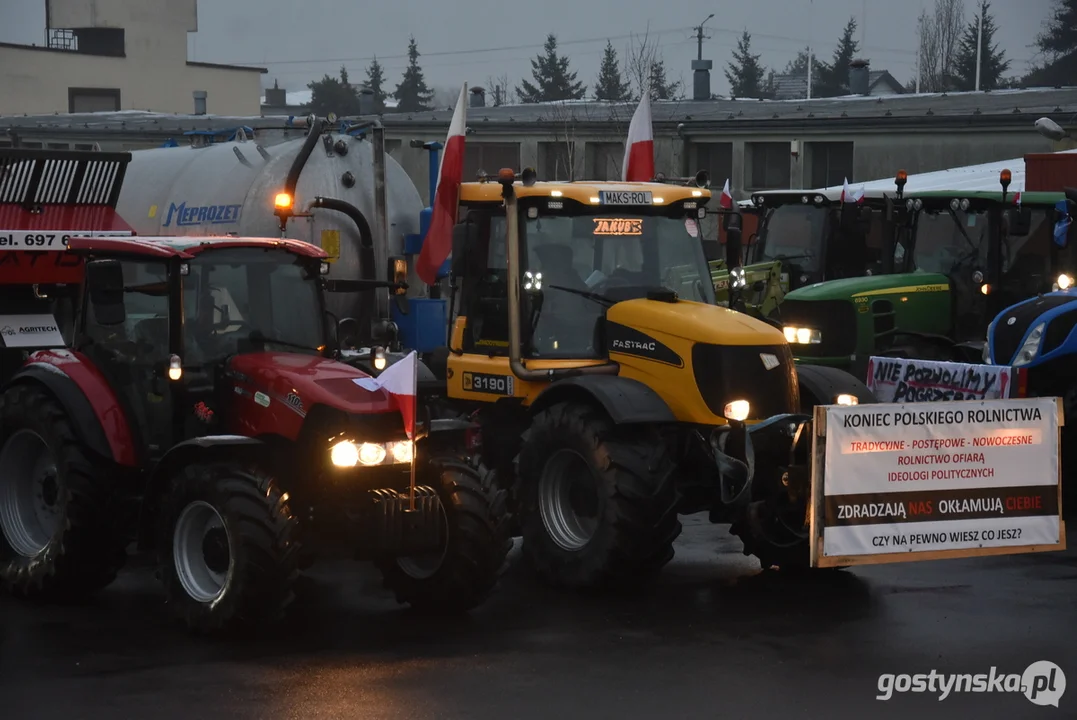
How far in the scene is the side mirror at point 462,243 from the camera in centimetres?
1041

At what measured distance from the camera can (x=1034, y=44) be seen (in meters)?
73.0

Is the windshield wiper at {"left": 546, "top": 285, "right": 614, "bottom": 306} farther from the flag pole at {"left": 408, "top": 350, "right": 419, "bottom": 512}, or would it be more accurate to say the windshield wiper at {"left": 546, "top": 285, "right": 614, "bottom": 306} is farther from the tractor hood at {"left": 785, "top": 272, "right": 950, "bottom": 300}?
the tractor hood at {"left": 785, "top": 272, "right": 950, "bottom": 300}

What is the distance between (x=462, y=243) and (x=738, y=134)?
26726mm

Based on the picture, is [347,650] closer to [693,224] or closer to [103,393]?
[103,393]

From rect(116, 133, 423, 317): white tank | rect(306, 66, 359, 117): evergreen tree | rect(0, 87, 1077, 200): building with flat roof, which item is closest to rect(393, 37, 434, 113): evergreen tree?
rect(306, 66, 359, 117): evergreen tree

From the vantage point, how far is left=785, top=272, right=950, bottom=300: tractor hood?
1459 cm

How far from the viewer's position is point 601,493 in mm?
9484

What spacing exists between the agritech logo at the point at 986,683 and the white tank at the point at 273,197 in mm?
10359

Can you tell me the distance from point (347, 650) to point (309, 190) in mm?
9385

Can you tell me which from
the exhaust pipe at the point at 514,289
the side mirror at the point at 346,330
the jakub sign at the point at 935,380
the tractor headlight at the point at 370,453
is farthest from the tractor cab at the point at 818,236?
the tractor headlight at the point at 370,453

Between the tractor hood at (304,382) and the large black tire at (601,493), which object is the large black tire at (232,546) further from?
the large black tire at (601,493)

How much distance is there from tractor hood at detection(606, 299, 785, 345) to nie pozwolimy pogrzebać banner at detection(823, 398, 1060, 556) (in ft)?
3.88

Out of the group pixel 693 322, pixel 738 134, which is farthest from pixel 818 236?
pixel 738 134

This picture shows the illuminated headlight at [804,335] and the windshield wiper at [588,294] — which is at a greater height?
the windshield wiper at [588,294]
